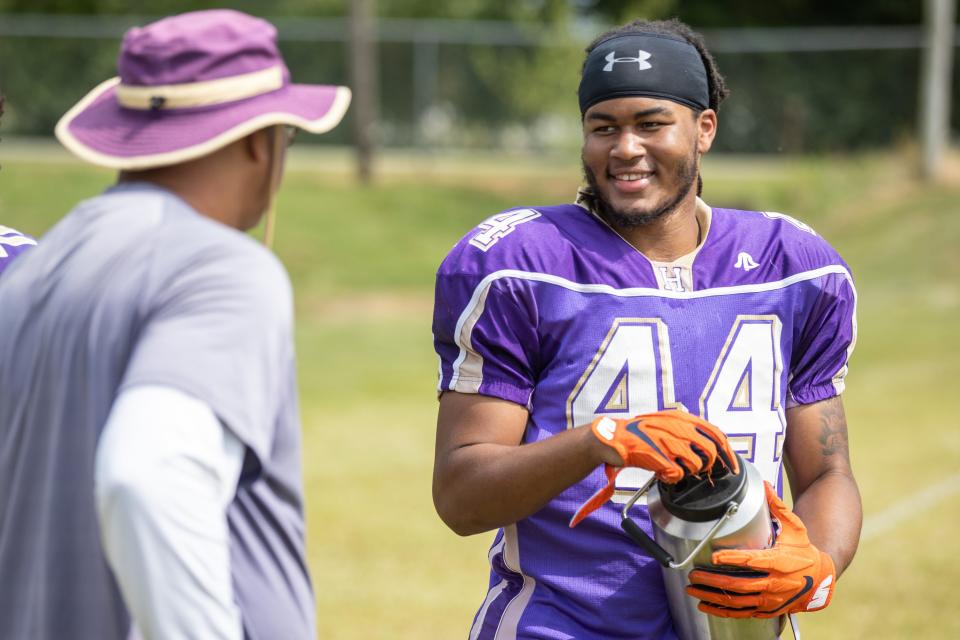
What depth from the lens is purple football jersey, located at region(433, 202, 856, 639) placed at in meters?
3.13

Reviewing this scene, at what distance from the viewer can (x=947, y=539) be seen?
8359 millimetres

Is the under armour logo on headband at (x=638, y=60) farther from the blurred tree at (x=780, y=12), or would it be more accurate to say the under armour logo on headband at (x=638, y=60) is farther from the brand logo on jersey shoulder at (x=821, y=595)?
the blurred tree at (x=780, y=12)

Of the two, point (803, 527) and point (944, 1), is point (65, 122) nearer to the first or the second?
point (803, 527)

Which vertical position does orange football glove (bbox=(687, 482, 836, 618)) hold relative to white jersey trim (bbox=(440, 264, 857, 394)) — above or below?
below

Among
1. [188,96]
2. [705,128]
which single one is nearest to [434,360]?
[705,128]

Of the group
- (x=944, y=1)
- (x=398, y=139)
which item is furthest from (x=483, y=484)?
(x=398, y=139)

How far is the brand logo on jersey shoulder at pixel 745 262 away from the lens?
3361 mm

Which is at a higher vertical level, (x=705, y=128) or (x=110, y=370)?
(x=705, y=128)

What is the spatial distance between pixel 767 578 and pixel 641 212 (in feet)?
3.13

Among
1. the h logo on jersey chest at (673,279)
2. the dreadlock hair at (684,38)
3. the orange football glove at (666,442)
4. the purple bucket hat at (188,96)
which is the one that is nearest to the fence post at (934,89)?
the dreadlock hair at (684,38)

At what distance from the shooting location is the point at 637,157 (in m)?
3.33

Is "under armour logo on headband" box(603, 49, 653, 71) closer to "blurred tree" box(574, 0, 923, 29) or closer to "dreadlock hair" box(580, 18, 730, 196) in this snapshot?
"dreadlock hair" box(580, 18, 730, 196)

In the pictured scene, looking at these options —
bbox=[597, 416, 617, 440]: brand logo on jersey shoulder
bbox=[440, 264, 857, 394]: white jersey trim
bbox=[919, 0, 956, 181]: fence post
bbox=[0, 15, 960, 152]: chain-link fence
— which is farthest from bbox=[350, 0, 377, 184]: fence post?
bbox=[597, 416, 617, 440]: brand logo on jersey shoulder

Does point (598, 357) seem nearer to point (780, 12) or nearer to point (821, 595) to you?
point (821, 595)
